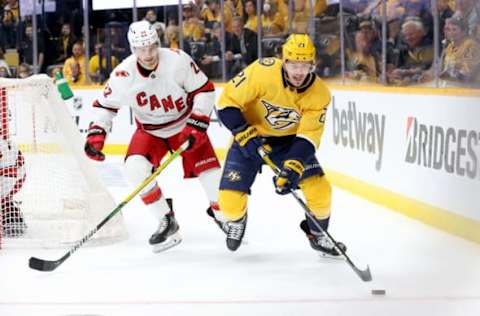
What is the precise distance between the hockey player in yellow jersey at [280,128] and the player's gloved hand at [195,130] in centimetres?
15

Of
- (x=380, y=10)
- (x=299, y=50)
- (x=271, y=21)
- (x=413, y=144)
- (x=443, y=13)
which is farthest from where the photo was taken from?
(x=271, y=21)

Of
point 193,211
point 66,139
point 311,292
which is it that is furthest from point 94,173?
point 311,292

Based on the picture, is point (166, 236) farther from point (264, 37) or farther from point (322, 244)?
point (264, 37)

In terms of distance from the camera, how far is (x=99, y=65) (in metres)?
9.69

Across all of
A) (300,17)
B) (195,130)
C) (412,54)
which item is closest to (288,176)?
(195,130)

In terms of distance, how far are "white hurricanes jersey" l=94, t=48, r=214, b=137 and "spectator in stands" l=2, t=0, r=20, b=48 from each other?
559cm

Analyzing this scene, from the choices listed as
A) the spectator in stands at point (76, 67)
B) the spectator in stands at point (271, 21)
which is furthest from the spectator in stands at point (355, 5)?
the spectator in stands at point (76, 67)

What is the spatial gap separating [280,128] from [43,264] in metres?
1.12

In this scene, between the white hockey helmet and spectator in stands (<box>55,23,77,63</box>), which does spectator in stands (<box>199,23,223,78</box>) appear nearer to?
→ spectator in stands (<box>55,23,77,63</box>)

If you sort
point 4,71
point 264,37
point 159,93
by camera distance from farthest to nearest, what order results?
point 4,71 → point 264,37 → point 159,93

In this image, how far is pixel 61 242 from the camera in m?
4.60

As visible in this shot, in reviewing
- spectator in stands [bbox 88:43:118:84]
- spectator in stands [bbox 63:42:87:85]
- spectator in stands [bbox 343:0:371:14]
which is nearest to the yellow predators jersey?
spectator in stands [bbox 343:0:371:14]

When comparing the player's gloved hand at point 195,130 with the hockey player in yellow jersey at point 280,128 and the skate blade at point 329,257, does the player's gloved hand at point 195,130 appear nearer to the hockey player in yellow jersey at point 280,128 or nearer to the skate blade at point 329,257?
the hockey player in yellow jersey at point 280,128

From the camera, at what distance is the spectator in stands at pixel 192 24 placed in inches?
364
